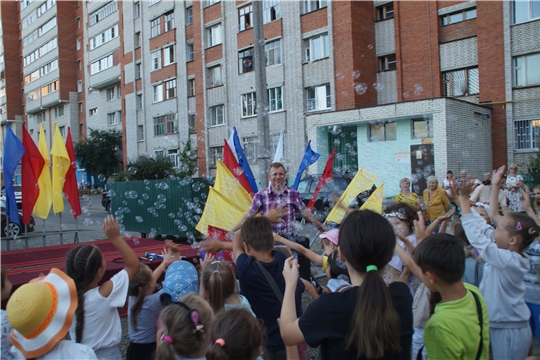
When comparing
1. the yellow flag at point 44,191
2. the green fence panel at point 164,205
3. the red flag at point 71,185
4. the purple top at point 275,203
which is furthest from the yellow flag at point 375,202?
the yellow flag at point 44,191

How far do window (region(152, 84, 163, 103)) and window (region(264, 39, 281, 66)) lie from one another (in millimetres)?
11101

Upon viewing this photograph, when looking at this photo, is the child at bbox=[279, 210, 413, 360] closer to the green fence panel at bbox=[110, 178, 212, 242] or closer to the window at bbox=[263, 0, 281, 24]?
the green fence panel at bbox=[110, 178, 212, 242]

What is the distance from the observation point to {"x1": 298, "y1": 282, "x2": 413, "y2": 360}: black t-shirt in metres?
1.75

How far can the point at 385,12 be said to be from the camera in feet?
69.3

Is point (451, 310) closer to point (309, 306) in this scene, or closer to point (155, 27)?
point (309, 306)

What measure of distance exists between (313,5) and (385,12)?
358 cm

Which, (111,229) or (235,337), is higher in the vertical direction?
(111,229)

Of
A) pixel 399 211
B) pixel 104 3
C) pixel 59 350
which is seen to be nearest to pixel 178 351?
pixel 59 350

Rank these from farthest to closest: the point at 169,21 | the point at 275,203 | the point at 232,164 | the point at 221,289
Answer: the point at 169,21, the point at 232,164, the point at 275,203, the point at 221,289

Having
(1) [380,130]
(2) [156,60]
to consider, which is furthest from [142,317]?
(2) [156,60]

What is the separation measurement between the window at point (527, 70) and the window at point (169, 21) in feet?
→ 71.0

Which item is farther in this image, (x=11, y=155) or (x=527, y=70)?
(x=527, y=70)

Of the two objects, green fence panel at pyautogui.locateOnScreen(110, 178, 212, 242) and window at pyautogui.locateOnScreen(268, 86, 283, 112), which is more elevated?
window at pyautogui.locateOnScreen(268, 86, 283, 112)

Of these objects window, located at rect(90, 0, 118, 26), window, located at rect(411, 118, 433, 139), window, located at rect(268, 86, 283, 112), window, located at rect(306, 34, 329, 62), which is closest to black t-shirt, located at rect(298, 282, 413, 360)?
window, located at rect(411, 118, 433, 139)
